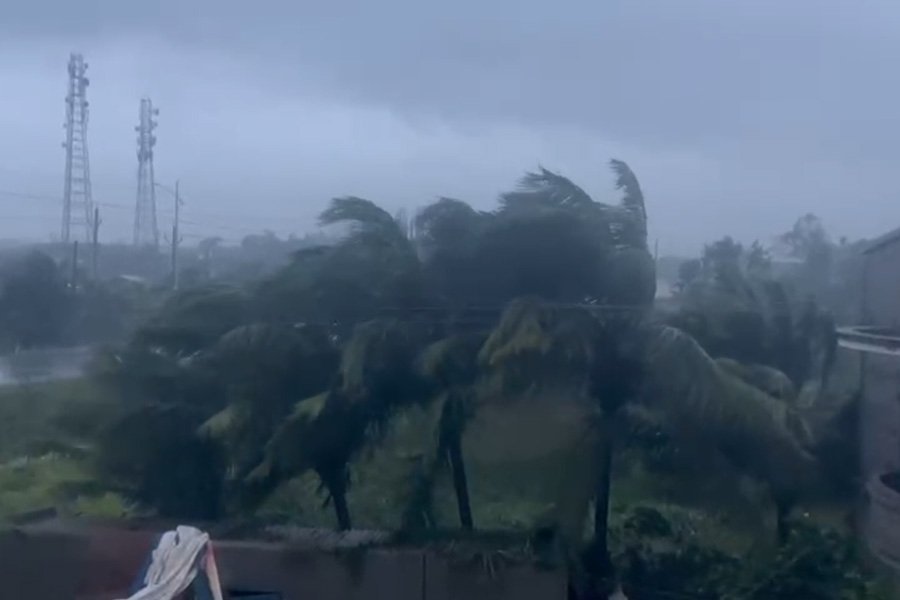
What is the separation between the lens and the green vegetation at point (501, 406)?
10727 mm

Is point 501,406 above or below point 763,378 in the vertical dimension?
below

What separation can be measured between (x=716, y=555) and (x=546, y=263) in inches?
104

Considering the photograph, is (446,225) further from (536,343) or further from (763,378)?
(763,378)

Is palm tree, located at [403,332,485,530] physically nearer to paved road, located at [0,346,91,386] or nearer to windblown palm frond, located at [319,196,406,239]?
windblown palm frond, located at [319,196,406,239]

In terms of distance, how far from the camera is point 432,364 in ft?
36.1

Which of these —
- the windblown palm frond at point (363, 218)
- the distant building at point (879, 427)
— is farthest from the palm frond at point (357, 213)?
the distant building at point (879, 427)

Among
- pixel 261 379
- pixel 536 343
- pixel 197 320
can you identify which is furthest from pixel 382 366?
pixel 197 320

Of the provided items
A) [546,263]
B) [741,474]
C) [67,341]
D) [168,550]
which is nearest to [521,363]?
[546,263]

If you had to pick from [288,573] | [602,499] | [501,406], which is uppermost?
[501,406]

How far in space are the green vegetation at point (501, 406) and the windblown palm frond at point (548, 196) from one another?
0.08 feet

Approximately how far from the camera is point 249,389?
11586mm

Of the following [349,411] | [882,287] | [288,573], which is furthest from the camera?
[882,287]

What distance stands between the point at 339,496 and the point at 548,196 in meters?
2.97

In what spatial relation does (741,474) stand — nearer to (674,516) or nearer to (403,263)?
(674,516)
